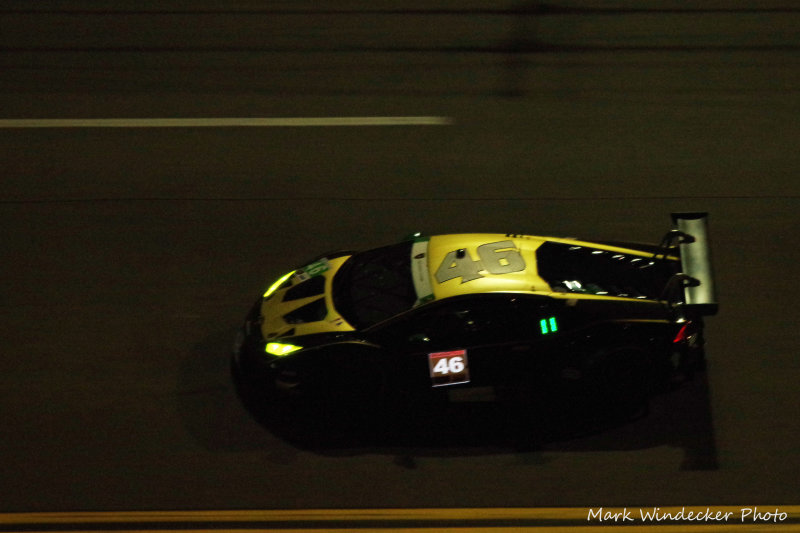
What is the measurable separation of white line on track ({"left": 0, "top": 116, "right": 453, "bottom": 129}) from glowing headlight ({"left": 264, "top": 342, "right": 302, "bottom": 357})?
4333mm

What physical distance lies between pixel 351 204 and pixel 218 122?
2420mm

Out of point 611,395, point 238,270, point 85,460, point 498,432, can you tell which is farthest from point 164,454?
point 611,395

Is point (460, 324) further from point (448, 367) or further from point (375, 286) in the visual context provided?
point (375, 286)

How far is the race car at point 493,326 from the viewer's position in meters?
6.64

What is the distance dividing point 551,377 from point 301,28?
726 centimetres

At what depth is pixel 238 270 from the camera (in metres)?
8.74

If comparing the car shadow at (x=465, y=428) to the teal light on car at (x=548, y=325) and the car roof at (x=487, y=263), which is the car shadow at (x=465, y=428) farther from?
the car roof at (x=487, y=263)

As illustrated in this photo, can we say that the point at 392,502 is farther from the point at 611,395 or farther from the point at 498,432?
the point at 611,395

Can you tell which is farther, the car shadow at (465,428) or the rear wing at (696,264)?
the car shadow at (465,428)

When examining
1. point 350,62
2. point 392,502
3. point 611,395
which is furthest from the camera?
point 350,62

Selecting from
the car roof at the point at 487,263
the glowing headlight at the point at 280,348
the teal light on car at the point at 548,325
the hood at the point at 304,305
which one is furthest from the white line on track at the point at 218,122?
the teal light on car at the point at 548,325

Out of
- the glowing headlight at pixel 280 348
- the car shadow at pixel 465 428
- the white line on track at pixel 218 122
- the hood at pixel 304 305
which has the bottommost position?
the car shadow at pixel 465 428

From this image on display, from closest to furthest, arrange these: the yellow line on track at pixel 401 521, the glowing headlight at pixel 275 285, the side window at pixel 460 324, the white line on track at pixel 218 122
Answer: the yellow line on track at pixel 401 521 < the side window at pixel 460 324 < the glowing headlight at pixel 275 285 < the white line on track at pixel 218 122

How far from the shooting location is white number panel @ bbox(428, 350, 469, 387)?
6652 millimetres
